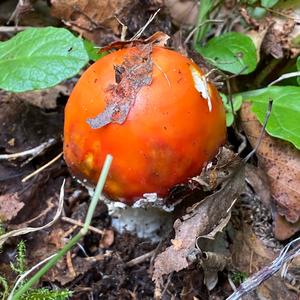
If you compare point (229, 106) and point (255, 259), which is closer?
point (255, 259)

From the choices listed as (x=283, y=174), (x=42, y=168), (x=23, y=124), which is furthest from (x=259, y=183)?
(x=23, y=124)

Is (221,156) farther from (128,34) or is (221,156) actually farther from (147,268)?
(128,34)

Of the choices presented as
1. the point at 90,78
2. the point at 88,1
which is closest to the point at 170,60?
the point at 90,78

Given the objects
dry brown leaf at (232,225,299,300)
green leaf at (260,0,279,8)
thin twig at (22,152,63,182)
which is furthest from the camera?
green leaf at (260,0,279,8)

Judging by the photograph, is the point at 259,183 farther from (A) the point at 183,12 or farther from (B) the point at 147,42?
(A) the point at 183,12

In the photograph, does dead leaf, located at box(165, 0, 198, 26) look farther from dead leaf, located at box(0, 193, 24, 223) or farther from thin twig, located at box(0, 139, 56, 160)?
dead leaf, located at box(0, 193, 24, 223)

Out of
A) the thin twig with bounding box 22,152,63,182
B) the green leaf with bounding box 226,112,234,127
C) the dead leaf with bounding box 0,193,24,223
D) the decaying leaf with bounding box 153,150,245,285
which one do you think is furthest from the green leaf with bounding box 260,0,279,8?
the dead leaf with bounding box 0,193,24,223
